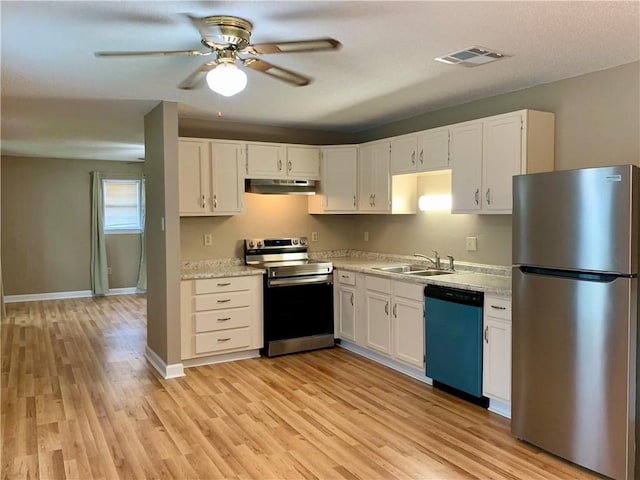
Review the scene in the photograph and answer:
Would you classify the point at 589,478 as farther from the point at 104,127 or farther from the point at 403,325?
the point at 104,127

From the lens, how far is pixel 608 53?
3033 millimetres

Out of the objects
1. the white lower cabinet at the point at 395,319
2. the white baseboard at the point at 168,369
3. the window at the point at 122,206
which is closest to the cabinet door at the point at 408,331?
the white lower cabinet at the point at 395,319

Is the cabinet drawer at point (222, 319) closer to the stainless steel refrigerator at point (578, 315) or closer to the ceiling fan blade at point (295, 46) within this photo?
the stainless steel refrigerator at point (578, 315)

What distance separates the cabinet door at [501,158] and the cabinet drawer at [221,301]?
2.37 metres

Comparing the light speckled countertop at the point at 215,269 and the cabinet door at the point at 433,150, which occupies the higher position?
the cabinet door at the point at 433,150

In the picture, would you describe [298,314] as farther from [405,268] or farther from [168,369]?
[168,369]

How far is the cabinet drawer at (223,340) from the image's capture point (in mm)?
4668

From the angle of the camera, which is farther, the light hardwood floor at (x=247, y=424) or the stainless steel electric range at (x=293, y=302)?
the stainless steel electric range at (x=293, y=302)

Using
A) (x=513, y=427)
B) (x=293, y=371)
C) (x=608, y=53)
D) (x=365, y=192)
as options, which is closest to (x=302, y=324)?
(x=293, y=371)

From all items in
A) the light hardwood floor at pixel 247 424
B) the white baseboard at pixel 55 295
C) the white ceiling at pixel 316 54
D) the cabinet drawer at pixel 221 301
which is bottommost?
the light hardwood floor at pixel 247 424

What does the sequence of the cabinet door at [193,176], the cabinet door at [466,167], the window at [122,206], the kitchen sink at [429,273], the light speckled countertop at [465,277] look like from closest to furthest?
the light speckled countertop at [465,277] → the cabinet door at [466,167] → the kitchen sink at [429,273] → the cabinet door at [193,176] → the window at [122,206]

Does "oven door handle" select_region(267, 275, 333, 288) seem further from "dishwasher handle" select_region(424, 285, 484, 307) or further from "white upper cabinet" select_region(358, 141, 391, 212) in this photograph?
"dishwasher handle" select_region(424, 285, 484, 307)

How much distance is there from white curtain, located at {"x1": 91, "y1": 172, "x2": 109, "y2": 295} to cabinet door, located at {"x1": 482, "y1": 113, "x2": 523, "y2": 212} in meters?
6.95

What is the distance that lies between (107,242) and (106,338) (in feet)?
11.4
